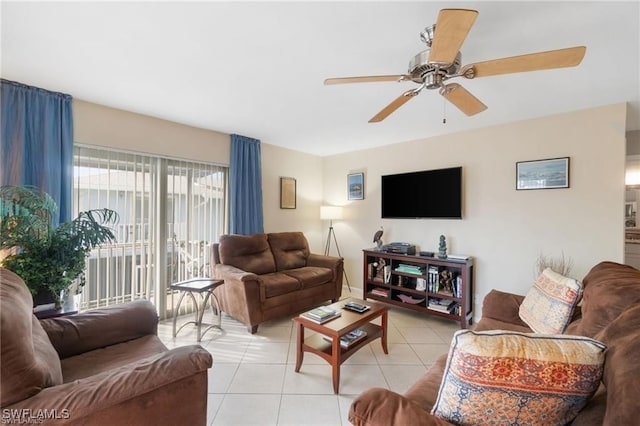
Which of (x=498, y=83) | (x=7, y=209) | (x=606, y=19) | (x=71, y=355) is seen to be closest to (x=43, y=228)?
(x=7, y=209)

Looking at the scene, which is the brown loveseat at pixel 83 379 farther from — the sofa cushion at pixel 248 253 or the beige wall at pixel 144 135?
the beige wall at pixel 144 135

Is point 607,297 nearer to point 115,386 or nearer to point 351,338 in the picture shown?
point 351,338

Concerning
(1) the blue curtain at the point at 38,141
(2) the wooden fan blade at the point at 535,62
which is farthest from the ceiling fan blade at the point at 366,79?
(1) the blue curtain at the point at 38,141

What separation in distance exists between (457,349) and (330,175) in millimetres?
4093

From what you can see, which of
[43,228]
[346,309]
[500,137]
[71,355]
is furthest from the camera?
[500,137]

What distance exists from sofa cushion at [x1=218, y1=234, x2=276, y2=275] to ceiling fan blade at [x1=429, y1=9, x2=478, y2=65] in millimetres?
2814

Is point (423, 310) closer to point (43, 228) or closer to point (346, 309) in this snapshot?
point (346, 309)

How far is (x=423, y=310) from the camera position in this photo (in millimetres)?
3262

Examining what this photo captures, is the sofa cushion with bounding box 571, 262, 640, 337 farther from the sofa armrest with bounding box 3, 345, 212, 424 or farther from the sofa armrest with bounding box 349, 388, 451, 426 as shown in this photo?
the sofa armrest with bounding box 3, 345, 212, 424

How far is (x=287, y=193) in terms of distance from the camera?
4383 mm

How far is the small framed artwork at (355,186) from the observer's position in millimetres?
4340

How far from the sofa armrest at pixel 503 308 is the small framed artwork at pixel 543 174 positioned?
1380 mm

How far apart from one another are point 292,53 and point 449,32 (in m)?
1.01

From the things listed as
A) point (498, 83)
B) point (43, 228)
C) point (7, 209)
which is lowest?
point (43, 228)
